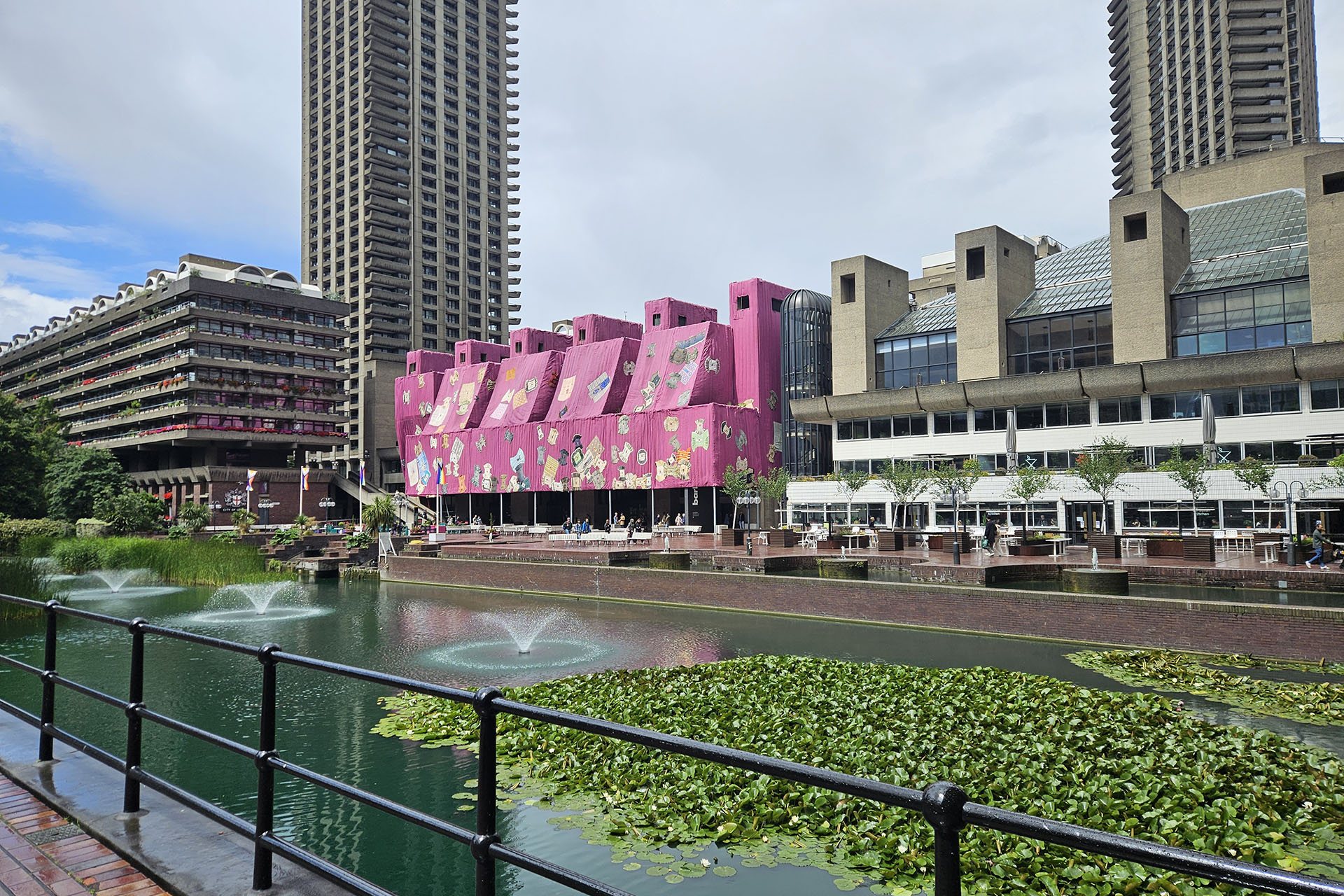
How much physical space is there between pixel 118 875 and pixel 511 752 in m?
6.35

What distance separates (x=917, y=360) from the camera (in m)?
46.6

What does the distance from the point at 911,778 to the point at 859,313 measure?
4154cm

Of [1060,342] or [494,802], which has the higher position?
[1060,342]

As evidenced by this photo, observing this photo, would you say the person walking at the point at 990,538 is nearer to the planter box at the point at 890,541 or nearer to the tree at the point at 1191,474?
the planter box at the point at 890,541

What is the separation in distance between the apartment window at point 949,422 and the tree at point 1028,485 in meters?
3.81

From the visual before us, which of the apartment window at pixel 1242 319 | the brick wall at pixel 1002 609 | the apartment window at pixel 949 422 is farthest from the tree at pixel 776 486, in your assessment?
the apartment window at pixel 1242 319

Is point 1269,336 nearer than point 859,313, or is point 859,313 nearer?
point 1269,336

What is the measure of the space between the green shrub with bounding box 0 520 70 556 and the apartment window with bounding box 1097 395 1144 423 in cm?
3951

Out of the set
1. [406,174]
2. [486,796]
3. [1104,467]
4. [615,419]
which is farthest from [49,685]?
[406,174]

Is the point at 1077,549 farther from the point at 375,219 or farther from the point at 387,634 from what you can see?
the point at 375,219

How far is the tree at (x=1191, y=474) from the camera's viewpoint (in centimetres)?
2862

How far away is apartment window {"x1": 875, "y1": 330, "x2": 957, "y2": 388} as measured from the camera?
4541 cm

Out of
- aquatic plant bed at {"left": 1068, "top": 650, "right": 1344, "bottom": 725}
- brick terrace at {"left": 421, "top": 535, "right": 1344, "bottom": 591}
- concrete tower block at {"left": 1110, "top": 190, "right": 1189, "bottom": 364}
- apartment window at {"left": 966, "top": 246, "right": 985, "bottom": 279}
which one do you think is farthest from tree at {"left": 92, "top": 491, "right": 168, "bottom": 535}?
concrete tower block at {"left": 1110, "top": 190, "right": 1189, "bottom": 364}

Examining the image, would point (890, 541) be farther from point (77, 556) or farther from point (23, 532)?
point (23, 532)
